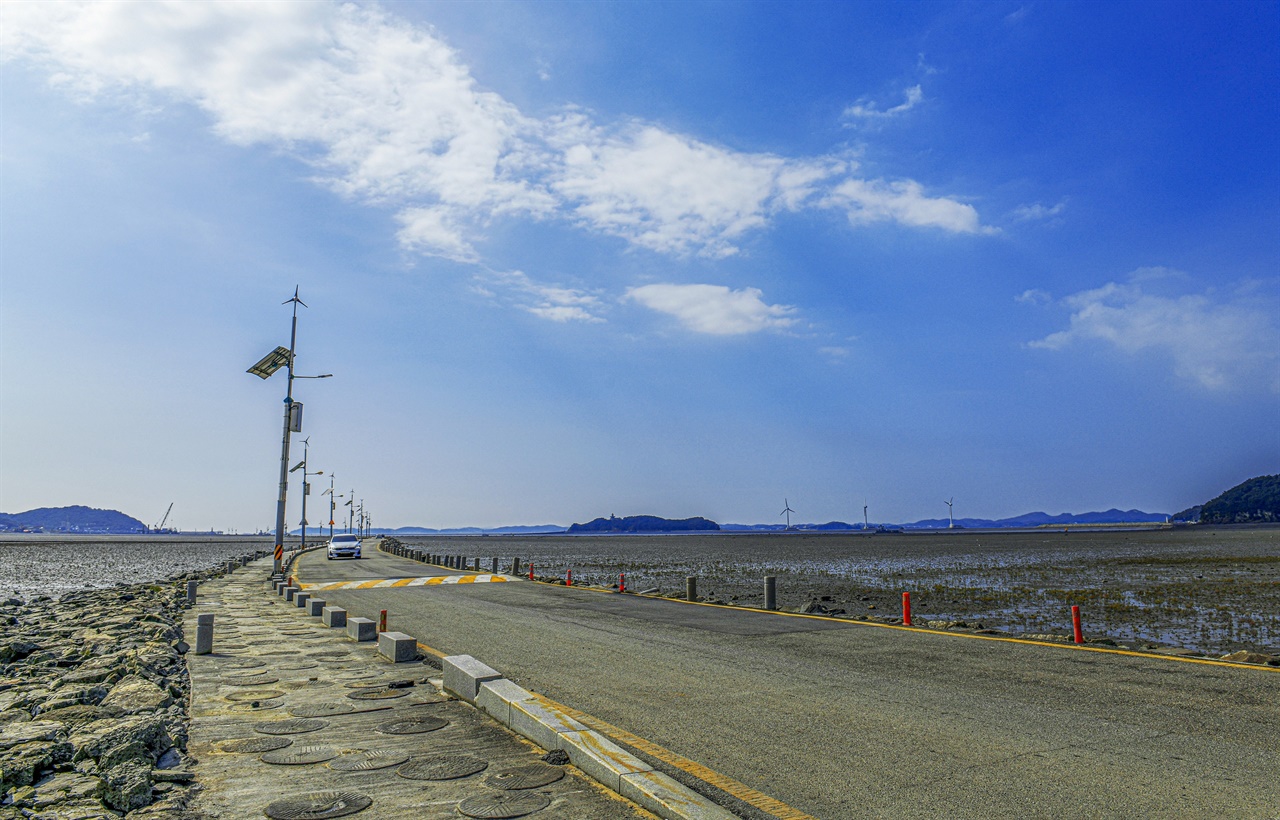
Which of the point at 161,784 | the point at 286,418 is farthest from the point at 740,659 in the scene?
the point at 286,418

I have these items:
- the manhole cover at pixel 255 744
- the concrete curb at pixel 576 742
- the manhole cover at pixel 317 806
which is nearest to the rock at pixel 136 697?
the manhole cover at pixel 255 744

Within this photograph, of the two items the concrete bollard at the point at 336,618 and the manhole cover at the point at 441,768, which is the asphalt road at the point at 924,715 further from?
the concrete bollard at the point at 336,618

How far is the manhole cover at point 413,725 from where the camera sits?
753 centimetres

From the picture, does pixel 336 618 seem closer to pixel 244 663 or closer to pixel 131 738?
pixel 244 663

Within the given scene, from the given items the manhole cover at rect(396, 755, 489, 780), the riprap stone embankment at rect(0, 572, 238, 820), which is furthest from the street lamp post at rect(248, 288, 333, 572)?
the manhole cover at rect(396, 755, 489, 780)

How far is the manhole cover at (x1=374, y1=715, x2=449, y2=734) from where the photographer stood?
7.53 metres

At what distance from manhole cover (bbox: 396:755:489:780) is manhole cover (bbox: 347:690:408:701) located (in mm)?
2616

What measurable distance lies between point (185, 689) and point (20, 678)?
4643mm

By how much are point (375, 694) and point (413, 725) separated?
5.47ft

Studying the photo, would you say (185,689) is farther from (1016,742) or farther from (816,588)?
(816,588)

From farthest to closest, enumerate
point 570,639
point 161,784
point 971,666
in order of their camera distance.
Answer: point 570,639, point 971,666, point 161,784

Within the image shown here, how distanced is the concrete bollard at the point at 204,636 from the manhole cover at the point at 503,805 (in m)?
8.91

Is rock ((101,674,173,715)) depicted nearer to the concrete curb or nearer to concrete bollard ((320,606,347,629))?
the concrete curb

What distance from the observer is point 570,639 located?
45.9ft
